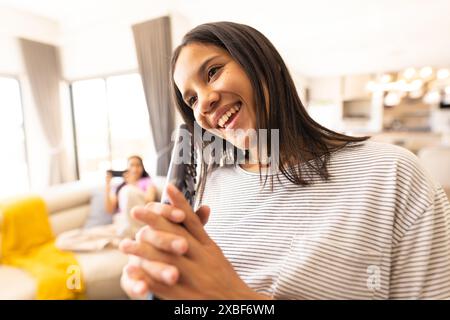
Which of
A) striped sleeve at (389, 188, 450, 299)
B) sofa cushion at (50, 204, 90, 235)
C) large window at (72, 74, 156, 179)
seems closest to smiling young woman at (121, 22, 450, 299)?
striped sleeve at (389, 188, 450, 299)

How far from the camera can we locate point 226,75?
303mm

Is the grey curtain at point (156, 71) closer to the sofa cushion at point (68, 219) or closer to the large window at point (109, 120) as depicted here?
the large window at point (109, 120)

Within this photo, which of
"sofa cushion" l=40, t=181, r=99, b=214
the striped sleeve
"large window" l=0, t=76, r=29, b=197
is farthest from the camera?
"sofa cushion" l=40, t=181, r=99, b=214

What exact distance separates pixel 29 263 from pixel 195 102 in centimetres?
57

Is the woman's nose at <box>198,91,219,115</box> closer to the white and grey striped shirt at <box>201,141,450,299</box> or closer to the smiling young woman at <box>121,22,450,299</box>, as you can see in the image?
the smiling young woman at <box>121,22,450,299</box>

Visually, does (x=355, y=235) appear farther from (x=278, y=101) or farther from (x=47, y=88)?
(x=47, y=88)

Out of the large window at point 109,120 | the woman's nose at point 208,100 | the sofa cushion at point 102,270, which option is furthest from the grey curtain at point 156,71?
the sofa cushion at point 102,270

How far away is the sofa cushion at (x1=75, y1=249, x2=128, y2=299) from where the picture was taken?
0.45 metres

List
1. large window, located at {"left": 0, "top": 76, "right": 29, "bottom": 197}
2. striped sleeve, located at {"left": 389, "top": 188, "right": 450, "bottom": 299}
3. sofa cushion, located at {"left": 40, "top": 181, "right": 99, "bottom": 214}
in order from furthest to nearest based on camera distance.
Answer: sofa cushion, located at {"left": 40, "top": 181, "right": 99, "bottom": 214}
large window, located at {"left": 0, "top": 76, "right": 29, "bottom": 197}
striped sleeve, located at {"left": 389, "top": 188, "right": 450, "bottom": 299}

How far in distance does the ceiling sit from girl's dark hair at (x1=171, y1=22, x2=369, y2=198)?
0.41ft

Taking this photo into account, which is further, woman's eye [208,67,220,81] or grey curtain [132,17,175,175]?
grey curtain [132,17,175,175]

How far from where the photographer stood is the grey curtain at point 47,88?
40 centimetres

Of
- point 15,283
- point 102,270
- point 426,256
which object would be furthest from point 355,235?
point 15,283

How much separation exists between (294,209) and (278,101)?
15 centimetres
